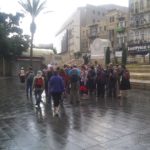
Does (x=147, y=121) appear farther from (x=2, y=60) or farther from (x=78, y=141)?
(x=2, y=60)

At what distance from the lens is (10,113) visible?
12086 millimetres

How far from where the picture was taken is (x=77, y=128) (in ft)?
29.7

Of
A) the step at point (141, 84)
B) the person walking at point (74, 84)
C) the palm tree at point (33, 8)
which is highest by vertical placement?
the palm tree at point (33, 8)

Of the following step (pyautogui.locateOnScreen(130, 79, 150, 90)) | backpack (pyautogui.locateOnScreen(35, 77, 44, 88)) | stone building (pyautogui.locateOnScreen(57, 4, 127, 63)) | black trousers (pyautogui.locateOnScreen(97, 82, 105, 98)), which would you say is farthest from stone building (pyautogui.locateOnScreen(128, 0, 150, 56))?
backpack (pyautogui.locateOnScreen(35, 77, 44, 88))

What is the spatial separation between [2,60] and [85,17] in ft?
170

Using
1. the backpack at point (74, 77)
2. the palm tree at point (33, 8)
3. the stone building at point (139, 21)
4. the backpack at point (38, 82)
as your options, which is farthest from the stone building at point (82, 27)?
the backpack at point (38, 82)

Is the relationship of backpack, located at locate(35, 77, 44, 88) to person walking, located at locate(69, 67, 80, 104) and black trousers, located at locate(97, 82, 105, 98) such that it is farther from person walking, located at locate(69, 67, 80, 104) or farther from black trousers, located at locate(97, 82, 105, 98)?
black trousers, located at locate(97, 82, 105, 98)

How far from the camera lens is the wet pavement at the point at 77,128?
7.39 m

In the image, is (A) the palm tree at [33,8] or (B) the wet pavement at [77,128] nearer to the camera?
(B) the wet pavement at [77,128]

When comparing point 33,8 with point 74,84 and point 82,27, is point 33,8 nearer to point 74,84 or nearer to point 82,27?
point 74,84

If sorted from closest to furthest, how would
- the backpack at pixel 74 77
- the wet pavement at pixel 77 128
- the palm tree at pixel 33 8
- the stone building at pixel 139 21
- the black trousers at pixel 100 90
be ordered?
the wet pavement at pixel 77 128 < the backpack at pixel 74 77 < the black trousers at pixel 100 90 < the palm tree at pixel 33 8 < the stone building at pixel 139 21

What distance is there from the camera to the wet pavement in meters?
7.39

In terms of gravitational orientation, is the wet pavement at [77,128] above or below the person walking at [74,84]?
below

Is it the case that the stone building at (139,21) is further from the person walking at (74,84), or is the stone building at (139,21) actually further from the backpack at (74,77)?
the backpack at (74,77)
